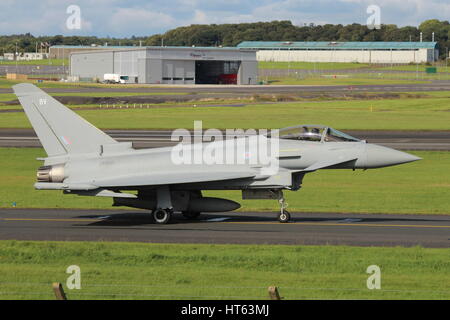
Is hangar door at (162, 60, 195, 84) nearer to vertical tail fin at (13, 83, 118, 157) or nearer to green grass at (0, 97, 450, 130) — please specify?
green grass at (0, 97, 450, 130)

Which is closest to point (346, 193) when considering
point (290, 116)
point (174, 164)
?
point (174, 164)

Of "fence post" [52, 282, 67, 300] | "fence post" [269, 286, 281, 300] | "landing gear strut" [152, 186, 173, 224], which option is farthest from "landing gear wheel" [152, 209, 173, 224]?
"fence post" [269, 286, 281, 300]

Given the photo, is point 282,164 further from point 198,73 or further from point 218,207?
point 198,73

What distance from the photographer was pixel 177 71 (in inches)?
5625

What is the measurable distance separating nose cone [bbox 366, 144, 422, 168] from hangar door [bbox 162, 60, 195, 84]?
118033 millimetres

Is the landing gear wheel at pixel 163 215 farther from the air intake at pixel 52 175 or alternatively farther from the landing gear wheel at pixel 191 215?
the air intake at pixel 52 175

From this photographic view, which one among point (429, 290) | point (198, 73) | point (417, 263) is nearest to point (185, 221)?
point (417, 263)

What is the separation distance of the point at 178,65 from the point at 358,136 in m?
87.4

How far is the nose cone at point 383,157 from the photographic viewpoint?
81.9 ft

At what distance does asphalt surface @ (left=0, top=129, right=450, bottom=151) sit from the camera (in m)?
52.7

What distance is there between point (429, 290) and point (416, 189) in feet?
63.2
